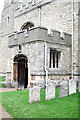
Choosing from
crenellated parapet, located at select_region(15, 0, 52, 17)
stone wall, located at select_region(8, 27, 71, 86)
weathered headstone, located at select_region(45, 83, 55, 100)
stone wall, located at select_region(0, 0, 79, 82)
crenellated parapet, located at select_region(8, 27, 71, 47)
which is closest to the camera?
weathered headstone, located at select_region(45, 83, 55, 100)

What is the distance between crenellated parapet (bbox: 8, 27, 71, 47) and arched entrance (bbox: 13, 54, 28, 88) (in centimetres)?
140

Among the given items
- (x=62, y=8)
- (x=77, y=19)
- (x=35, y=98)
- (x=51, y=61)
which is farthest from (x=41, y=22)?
(x=35, y=98)

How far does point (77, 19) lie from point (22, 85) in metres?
6.73

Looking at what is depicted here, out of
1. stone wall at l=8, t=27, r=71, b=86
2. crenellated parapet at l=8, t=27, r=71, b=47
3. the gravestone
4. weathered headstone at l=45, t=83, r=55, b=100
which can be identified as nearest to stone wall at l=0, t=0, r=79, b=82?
stone wall at l=8, t=27, r=71, b=86

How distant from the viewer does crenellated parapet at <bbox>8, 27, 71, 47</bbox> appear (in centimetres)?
1018

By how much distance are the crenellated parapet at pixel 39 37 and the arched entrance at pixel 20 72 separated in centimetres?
140

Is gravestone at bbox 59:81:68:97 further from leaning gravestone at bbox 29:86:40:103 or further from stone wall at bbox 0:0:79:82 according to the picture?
stone wall at bbox 0:0:79:82

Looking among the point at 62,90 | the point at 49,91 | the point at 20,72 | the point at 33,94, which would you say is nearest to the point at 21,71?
the point at 20,72

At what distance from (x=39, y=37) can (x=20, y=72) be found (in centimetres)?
360

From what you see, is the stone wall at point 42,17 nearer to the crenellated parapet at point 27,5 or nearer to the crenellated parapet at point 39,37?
the crenellated parapet at point 27,5

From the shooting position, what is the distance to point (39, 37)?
33.2 feet

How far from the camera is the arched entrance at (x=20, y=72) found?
12.0m

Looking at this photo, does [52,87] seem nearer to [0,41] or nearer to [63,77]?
[63,77]

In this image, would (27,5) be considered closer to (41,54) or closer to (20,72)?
(20,72)
